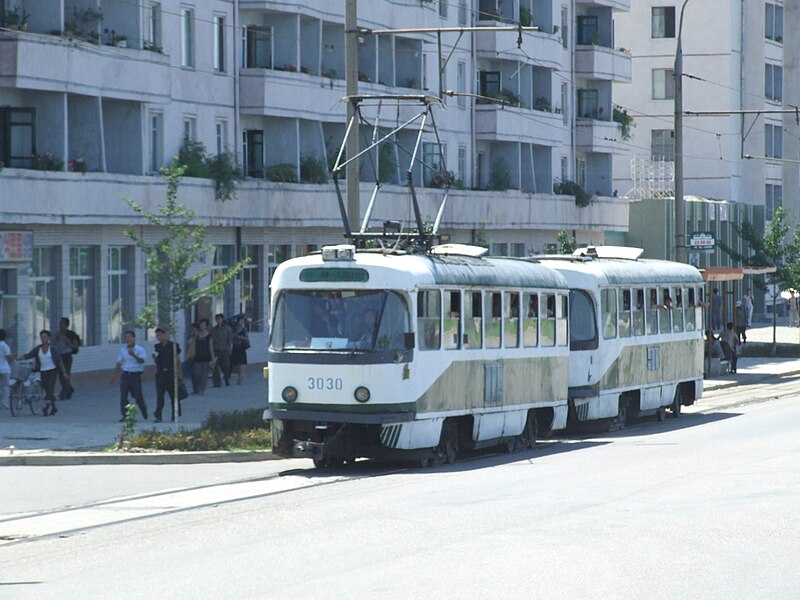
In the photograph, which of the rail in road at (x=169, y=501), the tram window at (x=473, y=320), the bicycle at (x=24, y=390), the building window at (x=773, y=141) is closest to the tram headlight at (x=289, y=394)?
the rail in road at (x=169, y=501)

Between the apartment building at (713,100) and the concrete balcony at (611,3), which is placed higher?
the concrete balcony at (611,3)

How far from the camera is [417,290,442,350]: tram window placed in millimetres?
21703

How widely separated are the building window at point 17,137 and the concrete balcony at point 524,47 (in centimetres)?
2409

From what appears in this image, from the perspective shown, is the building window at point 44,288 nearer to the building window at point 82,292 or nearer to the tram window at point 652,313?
the building window at point 82,292

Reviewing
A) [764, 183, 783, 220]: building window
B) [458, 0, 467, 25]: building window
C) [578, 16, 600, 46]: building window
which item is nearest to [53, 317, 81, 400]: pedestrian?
[458, 0, 467, 25]: building window

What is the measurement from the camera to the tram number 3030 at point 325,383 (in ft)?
69.4

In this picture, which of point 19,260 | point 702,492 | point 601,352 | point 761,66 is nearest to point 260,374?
point 19,260

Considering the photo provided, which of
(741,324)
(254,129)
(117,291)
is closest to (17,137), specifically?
(117,291)

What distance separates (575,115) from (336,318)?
1891 inches

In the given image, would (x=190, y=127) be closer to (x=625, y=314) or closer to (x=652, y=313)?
(x=652, y=313)

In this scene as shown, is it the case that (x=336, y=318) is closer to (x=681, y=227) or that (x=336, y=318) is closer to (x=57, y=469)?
(x=57, y=469)

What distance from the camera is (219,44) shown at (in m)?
45.6

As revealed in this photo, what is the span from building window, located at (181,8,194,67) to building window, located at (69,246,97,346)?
6.99 meters

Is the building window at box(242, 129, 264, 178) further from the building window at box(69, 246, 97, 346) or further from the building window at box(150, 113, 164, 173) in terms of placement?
the building window at box(69, 246, 97, 346)
